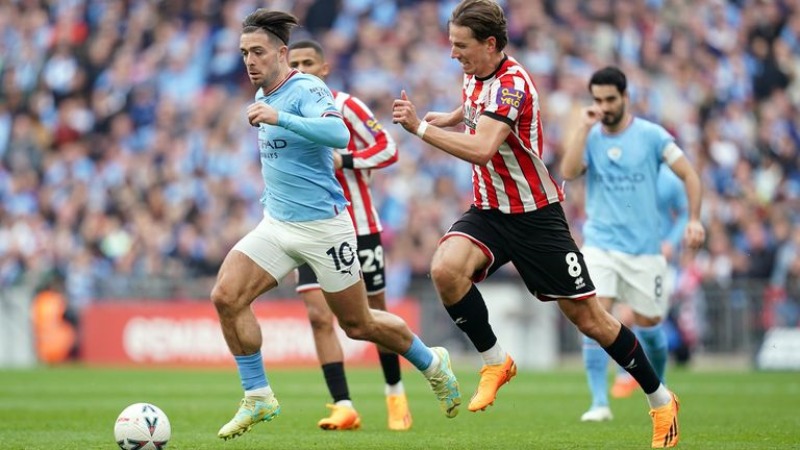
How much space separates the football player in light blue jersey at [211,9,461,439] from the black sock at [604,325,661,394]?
5.47ft

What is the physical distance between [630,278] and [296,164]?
4.07 metres

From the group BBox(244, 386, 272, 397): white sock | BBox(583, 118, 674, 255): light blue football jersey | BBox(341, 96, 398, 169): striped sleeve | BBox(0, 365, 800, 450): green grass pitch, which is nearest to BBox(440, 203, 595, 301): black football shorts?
BBox(0, 365, 800, 450): green grass pitch

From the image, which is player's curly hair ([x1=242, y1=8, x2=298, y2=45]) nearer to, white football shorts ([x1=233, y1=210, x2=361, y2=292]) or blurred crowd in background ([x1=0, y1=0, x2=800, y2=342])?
white football shorts ([x1=233, y1=210, x2=361, y2=292])

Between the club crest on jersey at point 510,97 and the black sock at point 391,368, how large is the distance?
9.73 ft

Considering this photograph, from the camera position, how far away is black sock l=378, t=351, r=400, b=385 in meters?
10.7

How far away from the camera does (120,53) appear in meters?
26.8

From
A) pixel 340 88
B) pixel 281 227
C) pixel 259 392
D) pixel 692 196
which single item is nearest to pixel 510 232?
pixel 281 227

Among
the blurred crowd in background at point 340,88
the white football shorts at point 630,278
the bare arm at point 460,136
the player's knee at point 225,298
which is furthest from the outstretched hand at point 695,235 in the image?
the blurred crowd in background at point 340,88

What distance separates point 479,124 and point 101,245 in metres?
16.2

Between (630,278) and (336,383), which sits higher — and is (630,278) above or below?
above

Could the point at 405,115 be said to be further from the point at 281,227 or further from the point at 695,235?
the point at 695,235

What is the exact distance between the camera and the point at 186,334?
21031 millimetres

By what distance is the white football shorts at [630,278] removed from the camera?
11.7 metres

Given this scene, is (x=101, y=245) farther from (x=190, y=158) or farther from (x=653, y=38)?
(x=653, y=38)
